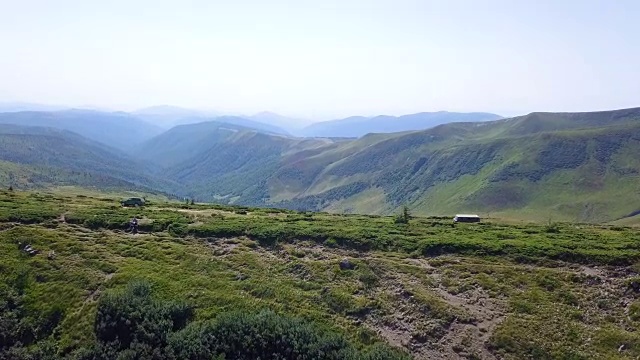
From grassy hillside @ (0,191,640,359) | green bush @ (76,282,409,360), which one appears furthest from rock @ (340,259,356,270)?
green bush @ (76,282,409,360)

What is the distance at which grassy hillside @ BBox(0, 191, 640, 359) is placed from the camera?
41312mm

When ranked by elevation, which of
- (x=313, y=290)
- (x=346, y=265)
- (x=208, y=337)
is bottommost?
(x=208, y=337)

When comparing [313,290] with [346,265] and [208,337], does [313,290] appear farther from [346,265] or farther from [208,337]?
[208,337]

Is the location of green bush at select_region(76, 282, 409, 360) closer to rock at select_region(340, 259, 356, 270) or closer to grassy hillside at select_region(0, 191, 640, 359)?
grassy hillside at select_region(0, 191, 640, 359)

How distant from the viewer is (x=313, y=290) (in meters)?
49.7

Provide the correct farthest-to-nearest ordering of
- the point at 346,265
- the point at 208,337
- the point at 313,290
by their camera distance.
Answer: the point at 346,265
the point at 313,290
the point at 208,337

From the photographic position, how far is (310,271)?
53.5 metres

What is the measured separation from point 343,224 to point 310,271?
792 inches

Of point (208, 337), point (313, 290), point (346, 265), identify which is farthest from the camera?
point (346, 265)

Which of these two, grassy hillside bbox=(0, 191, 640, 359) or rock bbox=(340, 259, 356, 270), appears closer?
grassy hillside bbox=(0, 191, 640, 359)

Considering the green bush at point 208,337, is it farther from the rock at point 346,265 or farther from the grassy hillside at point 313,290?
the rock at point 346,265

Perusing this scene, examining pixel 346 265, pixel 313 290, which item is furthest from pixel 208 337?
pixel 346 265

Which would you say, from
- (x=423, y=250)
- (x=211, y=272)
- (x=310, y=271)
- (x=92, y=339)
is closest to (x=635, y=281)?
(x=423, y=250)

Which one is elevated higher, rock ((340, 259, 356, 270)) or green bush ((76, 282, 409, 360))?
rock ((340, 259, 356, 270))
